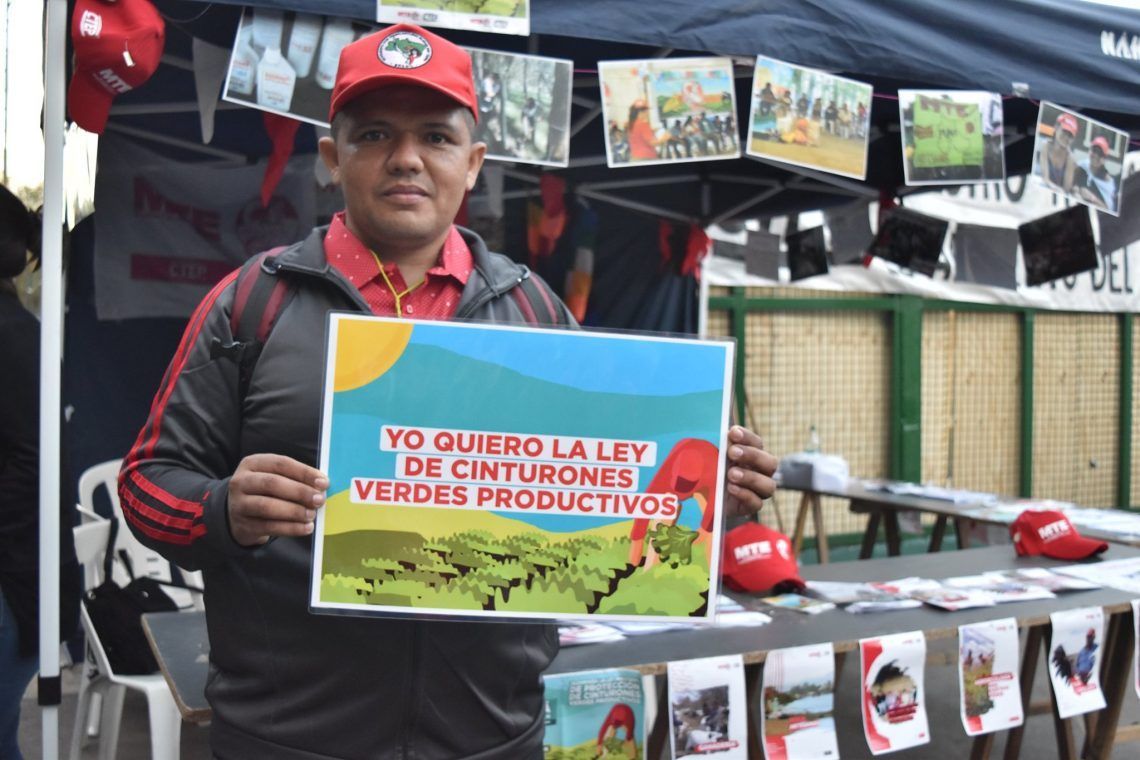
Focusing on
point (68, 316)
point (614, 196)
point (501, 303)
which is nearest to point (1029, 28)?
point (614, 196)

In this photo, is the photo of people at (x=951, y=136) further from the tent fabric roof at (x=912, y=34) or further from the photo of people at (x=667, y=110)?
the photo of people at (x=667, y=110)

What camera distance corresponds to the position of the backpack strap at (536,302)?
5.10 ft

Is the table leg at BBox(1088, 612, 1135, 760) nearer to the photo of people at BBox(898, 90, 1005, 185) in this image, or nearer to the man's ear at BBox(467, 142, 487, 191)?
the photo of people at BBox(898, 90, 1005, 185)

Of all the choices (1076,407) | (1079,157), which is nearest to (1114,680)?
(1079,157)

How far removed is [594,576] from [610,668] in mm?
1195

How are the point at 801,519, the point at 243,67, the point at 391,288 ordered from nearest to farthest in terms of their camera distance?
the point at 391,288
the point at 243,67
the point at 801,519

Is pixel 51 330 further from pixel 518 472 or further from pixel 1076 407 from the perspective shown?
pixel 1076 407

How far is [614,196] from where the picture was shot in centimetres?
586

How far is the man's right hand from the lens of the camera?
121 cm

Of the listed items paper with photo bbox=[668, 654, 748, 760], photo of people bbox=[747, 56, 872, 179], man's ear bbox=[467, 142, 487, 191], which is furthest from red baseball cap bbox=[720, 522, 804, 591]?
man's ear bbox=[467, 142, 487, 191]

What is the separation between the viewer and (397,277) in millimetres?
1474

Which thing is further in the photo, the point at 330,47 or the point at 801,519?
the point at 801,519

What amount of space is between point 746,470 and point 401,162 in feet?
2.07

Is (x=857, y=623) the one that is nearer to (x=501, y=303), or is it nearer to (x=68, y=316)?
(x=501, y=303)
